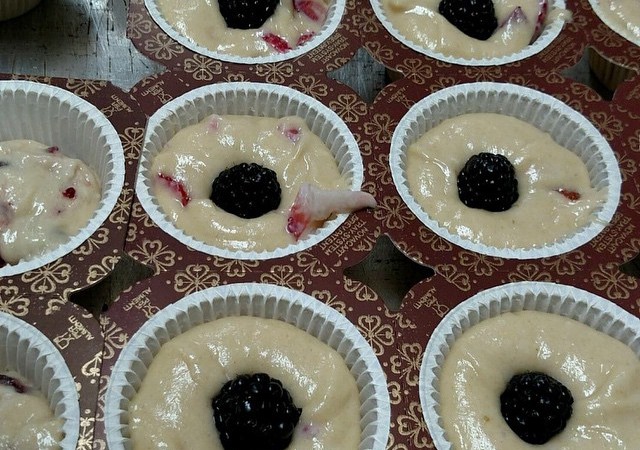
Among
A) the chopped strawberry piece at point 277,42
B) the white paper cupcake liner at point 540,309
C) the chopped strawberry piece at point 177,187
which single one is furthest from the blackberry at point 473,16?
the chopped strawberry piece at point 177,187

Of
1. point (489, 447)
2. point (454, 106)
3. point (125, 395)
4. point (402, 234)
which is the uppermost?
point (454, 106)

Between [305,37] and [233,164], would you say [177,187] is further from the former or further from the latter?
[305,37]

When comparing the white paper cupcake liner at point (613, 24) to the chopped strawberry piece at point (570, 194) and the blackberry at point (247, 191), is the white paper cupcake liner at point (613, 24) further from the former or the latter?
the blackberry at point (247, 191)

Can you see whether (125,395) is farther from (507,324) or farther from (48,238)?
(507,324)

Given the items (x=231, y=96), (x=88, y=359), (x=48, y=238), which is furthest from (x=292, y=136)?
(x=88, y=359)

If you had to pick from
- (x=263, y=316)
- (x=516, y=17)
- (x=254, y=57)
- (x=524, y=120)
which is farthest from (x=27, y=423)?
(x=516, y=17)

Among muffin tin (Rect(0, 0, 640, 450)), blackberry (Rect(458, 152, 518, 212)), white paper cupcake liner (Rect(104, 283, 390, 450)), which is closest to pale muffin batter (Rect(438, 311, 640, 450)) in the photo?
muffin tin (Rect(0, 0, 640, 450))
